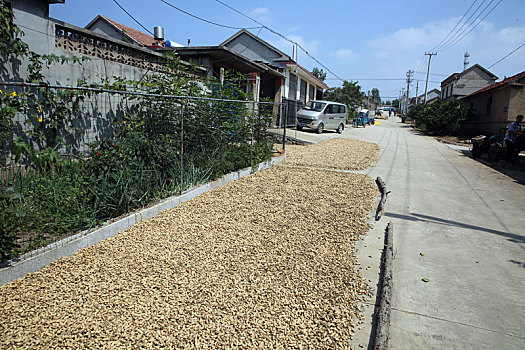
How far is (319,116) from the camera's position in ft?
63.1

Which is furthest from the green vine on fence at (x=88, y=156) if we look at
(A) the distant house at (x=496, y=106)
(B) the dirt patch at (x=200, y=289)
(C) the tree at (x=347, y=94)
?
(C) the tree at (x=347, y=94)

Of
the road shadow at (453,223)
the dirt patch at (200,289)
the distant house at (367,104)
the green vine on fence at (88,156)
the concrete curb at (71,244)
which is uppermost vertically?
the distant house at (367,104)

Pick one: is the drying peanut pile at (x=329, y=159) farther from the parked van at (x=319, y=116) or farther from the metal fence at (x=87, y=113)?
the parked van at (x=319, y=116)

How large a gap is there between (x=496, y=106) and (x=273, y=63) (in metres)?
14.5

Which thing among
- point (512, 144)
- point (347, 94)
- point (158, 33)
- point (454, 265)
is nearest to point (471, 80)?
point (347, 94)

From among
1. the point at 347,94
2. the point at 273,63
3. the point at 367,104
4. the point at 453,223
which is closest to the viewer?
A: the point at 453,223

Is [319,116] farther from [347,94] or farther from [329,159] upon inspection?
[347,94]

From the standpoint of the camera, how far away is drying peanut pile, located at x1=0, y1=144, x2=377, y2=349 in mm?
2428

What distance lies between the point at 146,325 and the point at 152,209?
2.36 meters

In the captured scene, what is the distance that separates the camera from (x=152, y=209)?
4.68 m

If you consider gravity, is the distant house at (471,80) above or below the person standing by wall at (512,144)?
above

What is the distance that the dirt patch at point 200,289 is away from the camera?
7.97 ft

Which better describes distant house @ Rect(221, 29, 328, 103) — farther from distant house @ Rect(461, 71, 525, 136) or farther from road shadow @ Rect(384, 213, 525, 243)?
road shadow @ Rect(384, 213, 525, 243)

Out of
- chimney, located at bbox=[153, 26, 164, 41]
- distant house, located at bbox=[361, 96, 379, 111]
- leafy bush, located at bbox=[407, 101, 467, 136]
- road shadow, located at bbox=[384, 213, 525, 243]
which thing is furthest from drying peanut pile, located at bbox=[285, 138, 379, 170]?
distant house, located at bbox=[361, 96, 379, 111]
